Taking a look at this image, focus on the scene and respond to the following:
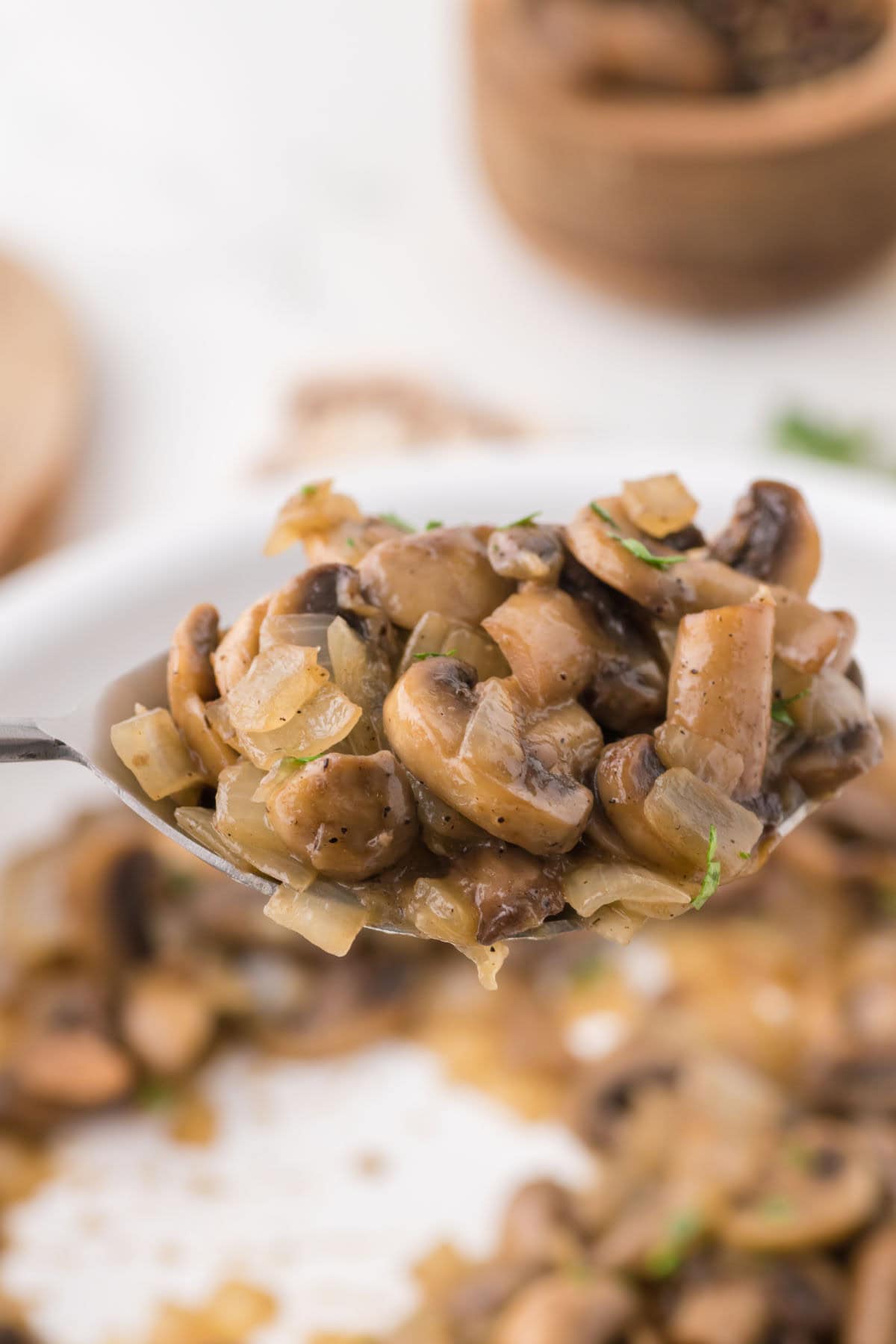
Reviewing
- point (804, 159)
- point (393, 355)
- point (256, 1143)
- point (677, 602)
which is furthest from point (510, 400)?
point (677, 602)

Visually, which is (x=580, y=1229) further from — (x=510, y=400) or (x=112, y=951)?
(x=510, y=400)

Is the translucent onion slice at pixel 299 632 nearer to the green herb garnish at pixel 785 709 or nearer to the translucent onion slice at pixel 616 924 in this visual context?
the translucent onion slice at pixel 616 924

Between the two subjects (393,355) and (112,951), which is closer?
A: (112,951)

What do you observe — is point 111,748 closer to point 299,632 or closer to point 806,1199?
point 299,632

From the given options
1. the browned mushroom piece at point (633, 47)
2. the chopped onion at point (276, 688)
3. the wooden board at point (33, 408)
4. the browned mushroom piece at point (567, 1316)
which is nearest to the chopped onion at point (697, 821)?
the chopped onion at point (276, 688)

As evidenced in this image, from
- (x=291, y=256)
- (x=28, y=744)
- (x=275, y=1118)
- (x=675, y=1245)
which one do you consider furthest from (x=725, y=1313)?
(x=291, y=256)

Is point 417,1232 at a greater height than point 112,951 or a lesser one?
lesser

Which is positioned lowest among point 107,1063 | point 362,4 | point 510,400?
point 107,1063

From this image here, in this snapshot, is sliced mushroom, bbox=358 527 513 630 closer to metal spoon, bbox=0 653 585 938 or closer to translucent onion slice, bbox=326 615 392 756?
translucent onion slice, bbox=326 615 392 756
